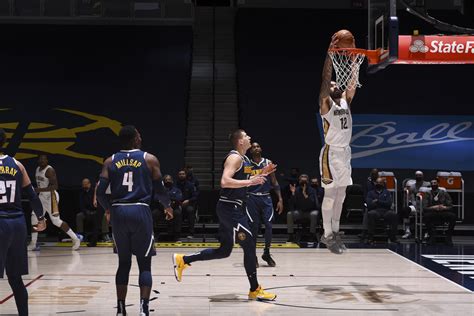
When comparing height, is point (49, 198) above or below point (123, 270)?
below

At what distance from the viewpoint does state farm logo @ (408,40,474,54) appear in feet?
36.8

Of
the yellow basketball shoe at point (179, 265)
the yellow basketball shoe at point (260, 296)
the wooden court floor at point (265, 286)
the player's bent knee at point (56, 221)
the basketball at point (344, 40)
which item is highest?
the basketball at point (344, 40)

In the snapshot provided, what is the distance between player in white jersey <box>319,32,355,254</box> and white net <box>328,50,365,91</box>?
12.9 inches

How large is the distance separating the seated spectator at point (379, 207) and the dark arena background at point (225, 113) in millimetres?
384

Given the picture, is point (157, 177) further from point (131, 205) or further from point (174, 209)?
point (174, 209)

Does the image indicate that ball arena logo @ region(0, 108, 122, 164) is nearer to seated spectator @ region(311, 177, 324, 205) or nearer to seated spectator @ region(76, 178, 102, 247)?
seated spectator @ region(76, 178, 102, 247)

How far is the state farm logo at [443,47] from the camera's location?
11.2 meters

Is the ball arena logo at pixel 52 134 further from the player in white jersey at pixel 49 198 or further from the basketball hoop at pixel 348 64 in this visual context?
the basketball hoop at pixel 348 64

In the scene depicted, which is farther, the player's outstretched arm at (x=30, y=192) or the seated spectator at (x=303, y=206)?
the seated spectator at (x=303, y=206)

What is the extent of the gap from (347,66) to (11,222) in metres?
4.98

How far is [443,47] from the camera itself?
36.9 feet

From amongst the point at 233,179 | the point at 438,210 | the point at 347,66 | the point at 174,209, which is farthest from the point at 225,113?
the point at 233,179

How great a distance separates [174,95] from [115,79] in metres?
1.66

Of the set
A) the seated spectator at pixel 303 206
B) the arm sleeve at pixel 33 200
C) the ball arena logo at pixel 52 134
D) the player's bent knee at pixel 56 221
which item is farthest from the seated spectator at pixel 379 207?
the arm sleeve at pixel 33 200
